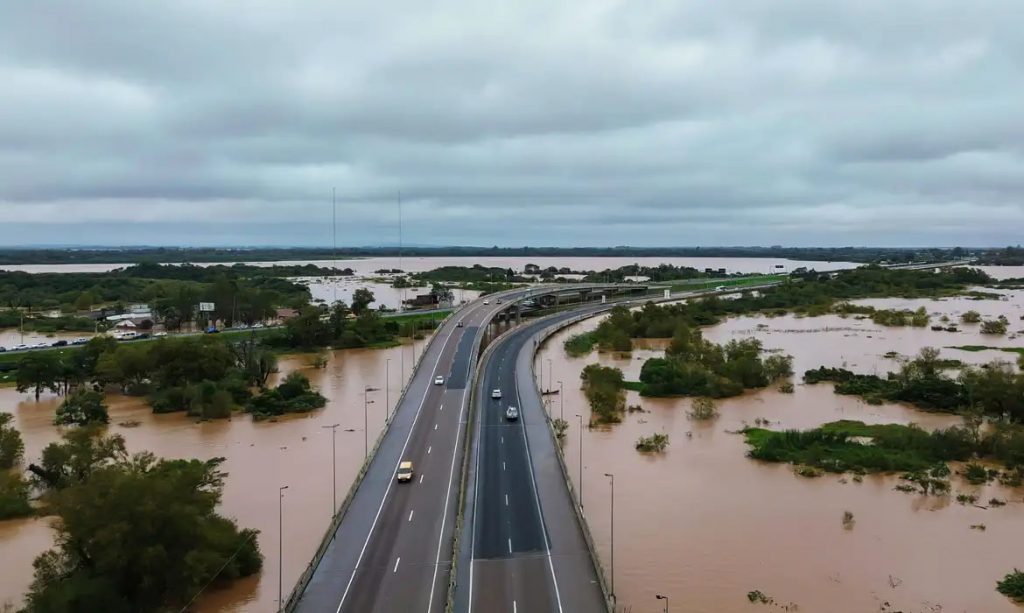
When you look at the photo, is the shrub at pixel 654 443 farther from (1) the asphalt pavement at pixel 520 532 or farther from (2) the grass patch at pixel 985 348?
(2) the grass patch at pixel 985 348

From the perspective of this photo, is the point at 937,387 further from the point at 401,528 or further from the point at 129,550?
the point at 129,550

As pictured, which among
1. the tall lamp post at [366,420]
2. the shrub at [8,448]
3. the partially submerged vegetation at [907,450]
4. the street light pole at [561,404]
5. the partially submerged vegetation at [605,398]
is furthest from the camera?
the street light pole at [561,404]

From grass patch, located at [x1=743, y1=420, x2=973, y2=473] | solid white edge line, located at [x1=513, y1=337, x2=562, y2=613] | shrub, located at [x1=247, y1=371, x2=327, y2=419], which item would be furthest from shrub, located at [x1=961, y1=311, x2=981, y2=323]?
shrub, located at [x1=247, y1=371, x2=327, y2=419]

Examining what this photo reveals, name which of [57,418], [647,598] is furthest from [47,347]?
[647,598]

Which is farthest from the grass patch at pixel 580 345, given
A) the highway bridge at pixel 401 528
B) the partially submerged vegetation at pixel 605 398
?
the highway bridge at pixel 401 528

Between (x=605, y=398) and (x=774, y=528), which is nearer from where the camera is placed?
(x=774, y=528)

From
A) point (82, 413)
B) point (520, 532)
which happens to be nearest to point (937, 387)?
point (520, 532)

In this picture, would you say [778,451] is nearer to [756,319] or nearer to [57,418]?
[57,418]
